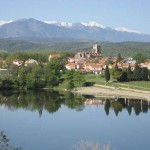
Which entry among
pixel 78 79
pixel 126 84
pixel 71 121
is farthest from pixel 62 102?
pixel 126 84

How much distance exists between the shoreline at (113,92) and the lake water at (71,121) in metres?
1.68

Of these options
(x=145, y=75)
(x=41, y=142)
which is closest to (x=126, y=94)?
(x=145, y=75)

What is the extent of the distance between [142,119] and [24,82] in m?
19.2

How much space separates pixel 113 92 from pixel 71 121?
12.1 metres

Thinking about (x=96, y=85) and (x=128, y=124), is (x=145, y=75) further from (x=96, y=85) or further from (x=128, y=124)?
(x=128, y=124)

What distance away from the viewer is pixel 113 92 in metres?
37.0

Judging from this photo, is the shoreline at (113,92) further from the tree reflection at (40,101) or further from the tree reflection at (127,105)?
the tree reflection at (40,101)

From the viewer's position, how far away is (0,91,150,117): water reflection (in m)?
30.0

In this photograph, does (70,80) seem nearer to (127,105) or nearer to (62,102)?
(62,102)

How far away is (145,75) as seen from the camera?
139 feet

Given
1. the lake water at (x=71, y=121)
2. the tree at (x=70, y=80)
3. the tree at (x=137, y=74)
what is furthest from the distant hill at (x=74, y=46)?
the lake water at (x=71, y=121)

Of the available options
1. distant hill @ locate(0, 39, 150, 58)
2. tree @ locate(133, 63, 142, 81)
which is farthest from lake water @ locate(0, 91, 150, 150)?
distant hill @ locate(0, 39, 150, 58)

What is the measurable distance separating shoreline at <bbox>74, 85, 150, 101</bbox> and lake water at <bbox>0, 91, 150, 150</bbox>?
1.68m

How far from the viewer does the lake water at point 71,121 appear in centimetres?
1989
